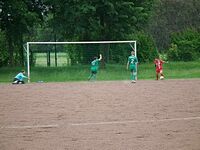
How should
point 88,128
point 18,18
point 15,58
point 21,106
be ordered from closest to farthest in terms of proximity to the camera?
point 88,128, point 21,106, point 18,18, point 15,58

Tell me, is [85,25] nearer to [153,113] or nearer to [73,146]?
[153,113]

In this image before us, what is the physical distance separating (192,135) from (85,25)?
87.8 feet

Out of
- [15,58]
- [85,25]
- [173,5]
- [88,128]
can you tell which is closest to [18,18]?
[85,25]

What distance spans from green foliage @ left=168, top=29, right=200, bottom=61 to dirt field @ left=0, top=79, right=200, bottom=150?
3186 centimetres

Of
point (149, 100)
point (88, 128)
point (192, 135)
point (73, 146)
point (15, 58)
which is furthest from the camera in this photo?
point (15, 58)

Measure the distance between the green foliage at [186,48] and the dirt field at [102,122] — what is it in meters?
31.9

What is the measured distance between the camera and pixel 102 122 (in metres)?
11.5

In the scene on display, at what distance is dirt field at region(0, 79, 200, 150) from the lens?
8859 millimetres

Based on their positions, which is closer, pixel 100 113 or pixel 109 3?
pixel 100 113

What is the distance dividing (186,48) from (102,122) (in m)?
39.3

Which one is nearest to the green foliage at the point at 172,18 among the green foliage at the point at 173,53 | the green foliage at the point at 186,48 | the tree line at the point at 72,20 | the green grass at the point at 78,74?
the green foliage at the point at 186,48

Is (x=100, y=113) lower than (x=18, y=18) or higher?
lower

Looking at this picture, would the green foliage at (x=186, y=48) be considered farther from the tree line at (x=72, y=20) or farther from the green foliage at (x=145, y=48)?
the tree line at (x=72, y=20)

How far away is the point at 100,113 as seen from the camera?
13.1 m
